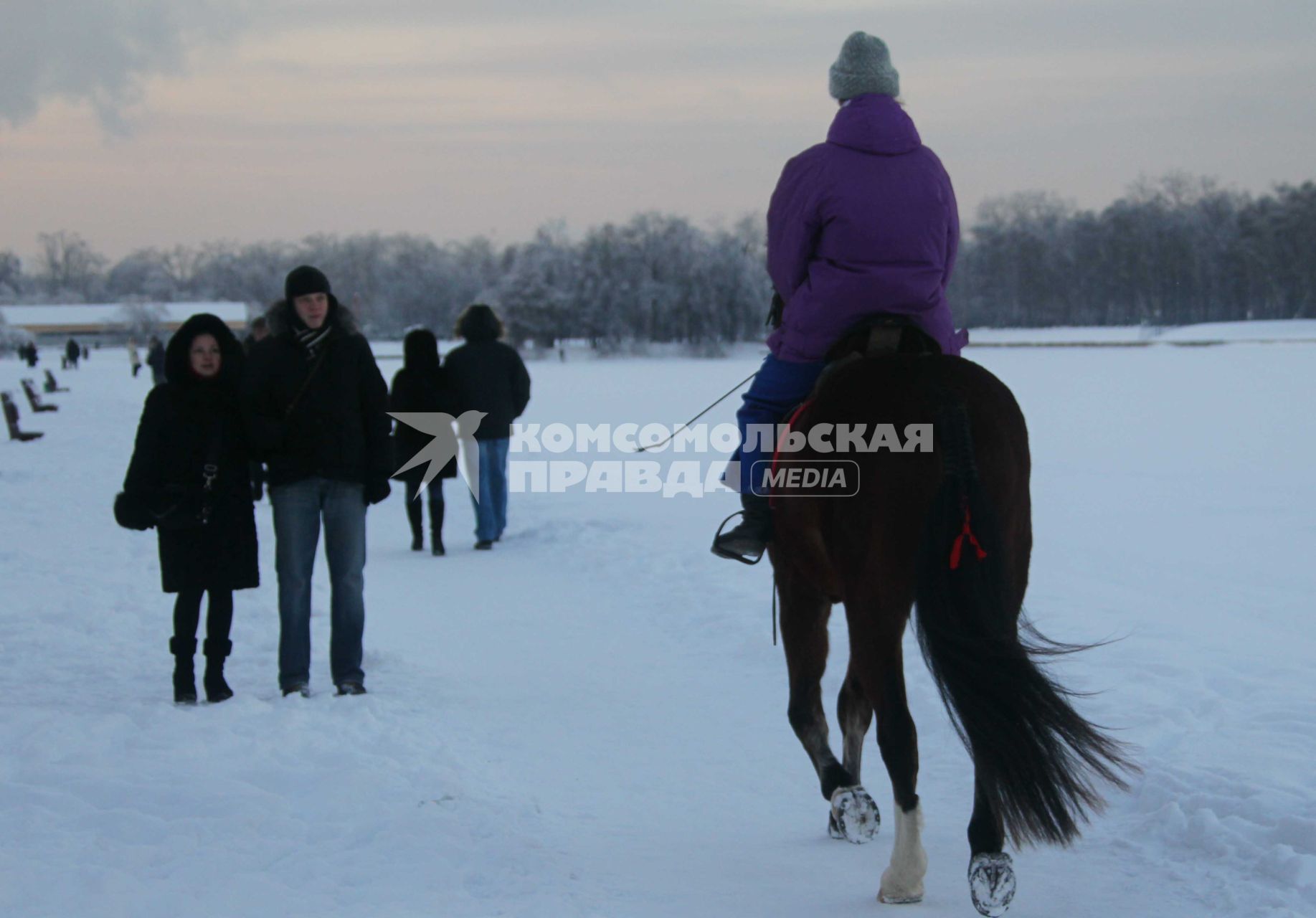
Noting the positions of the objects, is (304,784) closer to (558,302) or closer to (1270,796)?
(1270,796)

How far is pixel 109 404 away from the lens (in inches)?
1304

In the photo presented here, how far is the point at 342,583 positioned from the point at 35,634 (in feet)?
8.13

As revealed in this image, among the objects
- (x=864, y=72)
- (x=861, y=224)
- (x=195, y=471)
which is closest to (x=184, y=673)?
(x=195, y=471)

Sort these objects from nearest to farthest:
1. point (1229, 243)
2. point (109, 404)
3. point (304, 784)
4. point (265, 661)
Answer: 1. point (304, 784)
2. point (265, 661)
3. point (109, 404)
4. point (1229, 243)

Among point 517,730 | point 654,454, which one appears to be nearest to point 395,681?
point 517,730

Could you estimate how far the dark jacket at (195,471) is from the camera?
603cm

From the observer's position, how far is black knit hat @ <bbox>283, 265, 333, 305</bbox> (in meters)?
6.28

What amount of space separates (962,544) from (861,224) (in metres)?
1.19

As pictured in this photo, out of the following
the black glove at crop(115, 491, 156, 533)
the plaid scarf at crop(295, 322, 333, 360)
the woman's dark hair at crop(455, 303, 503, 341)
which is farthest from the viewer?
the woman's dark hair at crop(455, 303, 503, 341)

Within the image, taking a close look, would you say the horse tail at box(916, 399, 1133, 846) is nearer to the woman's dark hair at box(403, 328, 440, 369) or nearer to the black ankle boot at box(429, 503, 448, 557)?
the black ankle boot at box(429, 503, 448, 557)

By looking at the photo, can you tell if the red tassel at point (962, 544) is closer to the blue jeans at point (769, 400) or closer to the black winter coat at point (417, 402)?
the blue jeans at point (769, 400)

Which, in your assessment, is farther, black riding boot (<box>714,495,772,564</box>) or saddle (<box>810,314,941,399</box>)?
black riding boot (<box>714,495,772,564</box>)

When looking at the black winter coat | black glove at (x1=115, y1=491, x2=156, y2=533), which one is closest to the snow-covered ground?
the black winter coat

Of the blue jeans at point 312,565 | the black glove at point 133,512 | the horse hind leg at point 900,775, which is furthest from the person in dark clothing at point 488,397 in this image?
the horse hind leg at point 900,775
